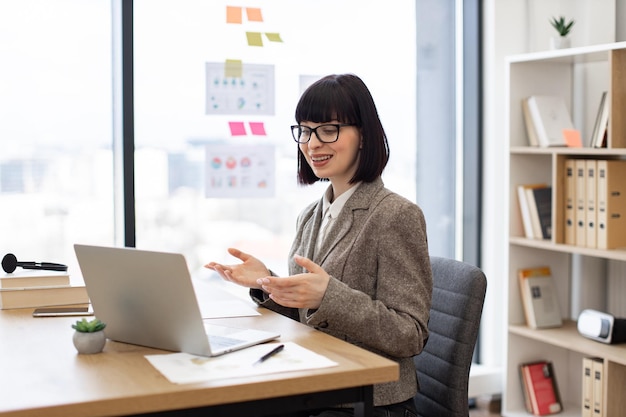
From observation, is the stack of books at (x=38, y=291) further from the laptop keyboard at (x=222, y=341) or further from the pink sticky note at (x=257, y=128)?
the pink sticky note at (x=257, y=128)

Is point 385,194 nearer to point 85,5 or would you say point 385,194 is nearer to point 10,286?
point 10,286

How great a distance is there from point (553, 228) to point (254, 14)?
1477mm

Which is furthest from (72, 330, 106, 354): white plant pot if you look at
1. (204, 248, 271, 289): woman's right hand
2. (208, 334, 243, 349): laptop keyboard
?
(204, 248, 271, 289): woman's right hand

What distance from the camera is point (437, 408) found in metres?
1.97

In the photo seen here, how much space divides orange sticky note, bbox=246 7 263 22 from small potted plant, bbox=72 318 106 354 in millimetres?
2083

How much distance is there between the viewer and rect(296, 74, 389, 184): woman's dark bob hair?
203cm

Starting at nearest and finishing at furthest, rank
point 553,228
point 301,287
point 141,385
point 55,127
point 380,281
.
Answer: point 141,385 → point 301,287 → point 380,281 → point 55,127 → point 553,228

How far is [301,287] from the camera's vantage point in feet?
5.66

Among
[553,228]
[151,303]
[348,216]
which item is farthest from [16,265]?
[553,228]

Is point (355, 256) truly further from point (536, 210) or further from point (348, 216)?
point (536, 210)

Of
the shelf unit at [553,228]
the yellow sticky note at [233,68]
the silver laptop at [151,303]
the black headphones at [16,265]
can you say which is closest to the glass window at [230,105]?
the yellow sticky note at [233,68]

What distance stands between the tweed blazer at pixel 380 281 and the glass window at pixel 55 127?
1485 mm

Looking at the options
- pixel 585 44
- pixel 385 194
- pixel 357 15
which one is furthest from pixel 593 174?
pixel 385 194

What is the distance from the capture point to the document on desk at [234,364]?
144 cm
